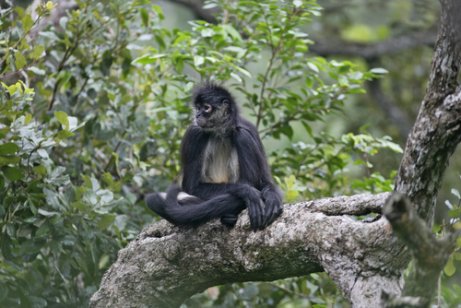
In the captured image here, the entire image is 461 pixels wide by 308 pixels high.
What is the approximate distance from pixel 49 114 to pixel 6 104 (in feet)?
5.45

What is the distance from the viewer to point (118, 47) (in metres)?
7.65

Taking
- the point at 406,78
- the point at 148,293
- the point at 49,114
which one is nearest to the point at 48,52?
the point at 49,114

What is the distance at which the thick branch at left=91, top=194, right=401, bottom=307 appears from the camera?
407 cm

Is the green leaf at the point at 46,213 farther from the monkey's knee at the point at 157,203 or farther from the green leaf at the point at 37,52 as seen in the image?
the green leaf at the point at 37,52

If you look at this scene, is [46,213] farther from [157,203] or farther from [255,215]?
[255,215]

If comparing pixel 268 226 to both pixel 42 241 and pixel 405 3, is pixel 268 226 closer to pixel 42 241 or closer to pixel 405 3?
pixel 42 241

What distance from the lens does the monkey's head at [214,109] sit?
6367 millimetres

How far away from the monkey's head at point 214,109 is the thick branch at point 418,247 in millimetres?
3124

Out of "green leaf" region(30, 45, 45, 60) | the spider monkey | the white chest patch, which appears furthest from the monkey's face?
"green leaf" region(30, 45, 45, 60)

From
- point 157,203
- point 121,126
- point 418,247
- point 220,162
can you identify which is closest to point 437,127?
point 418,247

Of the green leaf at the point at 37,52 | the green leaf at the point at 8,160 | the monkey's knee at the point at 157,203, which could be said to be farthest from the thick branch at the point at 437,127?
the green leaf at the point at 37,52

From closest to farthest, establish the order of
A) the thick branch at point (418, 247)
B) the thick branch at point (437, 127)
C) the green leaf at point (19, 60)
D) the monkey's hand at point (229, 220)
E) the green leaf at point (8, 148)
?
the thick branch at point (418, 247), the thick branch at point (437, 127), the monkey's hand at point (229, 220), the green leaf at point (8, 148), the green leaf at point (19, 60)

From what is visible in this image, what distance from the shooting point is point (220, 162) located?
6379 millimetres

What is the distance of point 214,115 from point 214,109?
0.07 m
